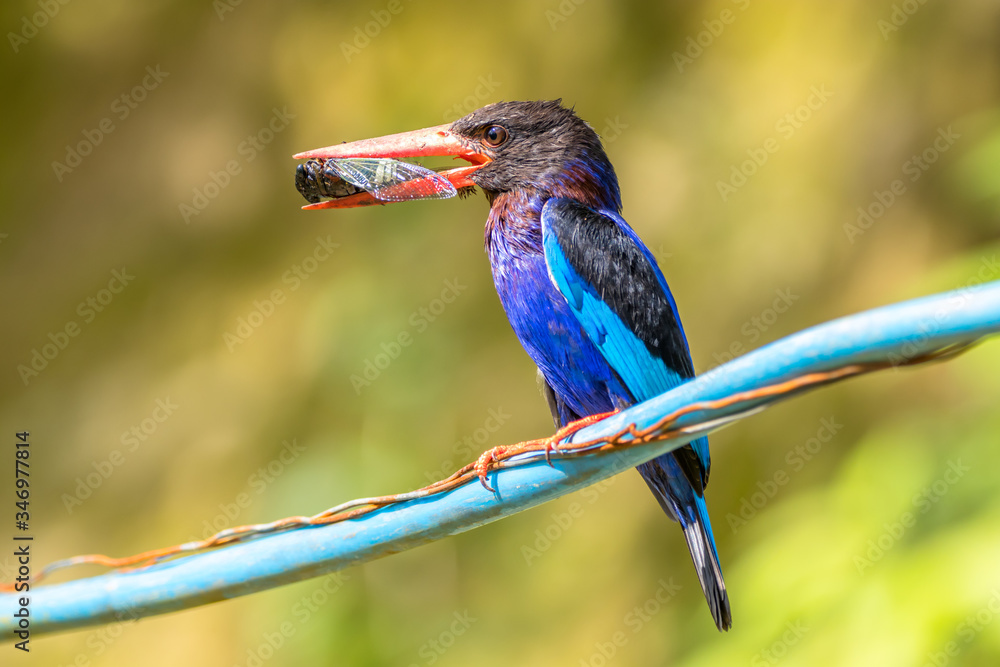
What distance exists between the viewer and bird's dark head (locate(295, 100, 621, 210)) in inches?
97.9

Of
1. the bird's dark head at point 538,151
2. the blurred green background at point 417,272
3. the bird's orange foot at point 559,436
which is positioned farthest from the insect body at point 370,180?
the blurred green background at point 417,272

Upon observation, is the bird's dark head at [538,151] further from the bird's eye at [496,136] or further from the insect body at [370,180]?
the insect body at [370,180]

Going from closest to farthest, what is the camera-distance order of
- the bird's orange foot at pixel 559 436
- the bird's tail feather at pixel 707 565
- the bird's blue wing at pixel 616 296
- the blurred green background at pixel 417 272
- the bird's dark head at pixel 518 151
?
the bird's orange foot at pixel 559 436, the bird's blue wing at pixel 616 296, the bird's tail feather at pixel 707 565, the bird's dark head at pixel 518 151, the blurred green background at pixel 417 272

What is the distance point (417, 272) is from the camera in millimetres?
5676

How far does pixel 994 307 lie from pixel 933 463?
276 cm

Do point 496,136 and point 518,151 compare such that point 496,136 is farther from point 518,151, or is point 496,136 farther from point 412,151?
point 412,151

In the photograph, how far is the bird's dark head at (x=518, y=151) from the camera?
2486mm

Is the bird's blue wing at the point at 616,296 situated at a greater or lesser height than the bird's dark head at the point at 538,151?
lesser

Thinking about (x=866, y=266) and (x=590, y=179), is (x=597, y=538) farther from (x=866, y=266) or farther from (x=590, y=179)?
(x=590, y=179)

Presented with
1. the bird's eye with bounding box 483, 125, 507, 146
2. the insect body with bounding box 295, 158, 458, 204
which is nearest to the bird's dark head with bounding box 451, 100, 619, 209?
the bird's eye with bounding box 483, 125, 507, 146

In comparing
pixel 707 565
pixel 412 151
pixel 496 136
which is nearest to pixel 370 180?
pixel 412 151

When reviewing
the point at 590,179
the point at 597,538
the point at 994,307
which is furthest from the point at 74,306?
the point at 994,307

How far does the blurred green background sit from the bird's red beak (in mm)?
2329

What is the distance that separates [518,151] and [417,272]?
316cm
